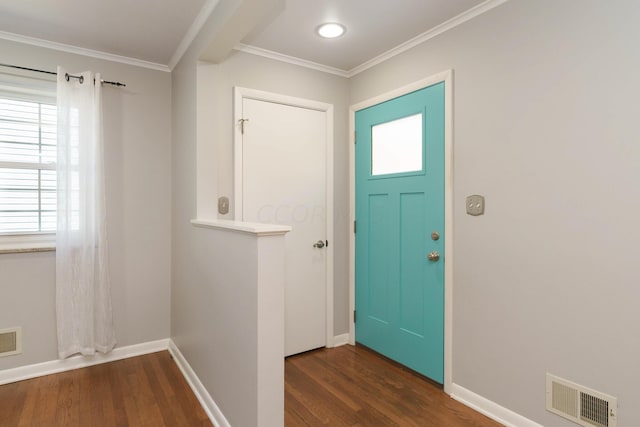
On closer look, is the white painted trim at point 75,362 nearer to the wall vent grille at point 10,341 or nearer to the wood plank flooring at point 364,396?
the wall vent grille at point 10,341

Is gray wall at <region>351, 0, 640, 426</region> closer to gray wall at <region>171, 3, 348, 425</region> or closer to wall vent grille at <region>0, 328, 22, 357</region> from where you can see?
gray wall at <region>171, 3, 348, 425</region>

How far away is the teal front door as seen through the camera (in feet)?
7.95

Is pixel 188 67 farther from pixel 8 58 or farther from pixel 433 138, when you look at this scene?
pixel 433 138

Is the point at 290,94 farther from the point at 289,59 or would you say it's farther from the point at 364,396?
the point at 364,396

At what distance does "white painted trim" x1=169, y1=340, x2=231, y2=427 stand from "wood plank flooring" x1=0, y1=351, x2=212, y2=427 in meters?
0.03

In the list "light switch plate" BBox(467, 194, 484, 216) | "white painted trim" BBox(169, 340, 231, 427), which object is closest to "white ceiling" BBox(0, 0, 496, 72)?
"light switch plate" BBox(467, 194, 484, 216)

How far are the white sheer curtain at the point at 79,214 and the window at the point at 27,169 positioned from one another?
18 centimetres

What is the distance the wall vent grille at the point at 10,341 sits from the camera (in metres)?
2.48

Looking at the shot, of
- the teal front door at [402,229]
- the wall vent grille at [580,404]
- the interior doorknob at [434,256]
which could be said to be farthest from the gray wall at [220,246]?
the wall vent grille at [580,404]

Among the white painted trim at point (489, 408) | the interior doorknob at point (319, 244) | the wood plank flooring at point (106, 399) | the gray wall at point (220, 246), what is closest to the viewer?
the gray wall at point (220, 246)

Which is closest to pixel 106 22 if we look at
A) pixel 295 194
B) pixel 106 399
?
pixel 295 194

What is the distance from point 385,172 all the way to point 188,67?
1661mm

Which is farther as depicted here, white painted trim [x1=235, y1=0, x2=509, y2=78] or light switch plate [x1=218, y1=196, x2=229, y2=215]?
light switch plate [x1=218, y1=196, x2=229, y2=215]

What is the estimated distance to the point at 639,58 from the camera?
152cm
